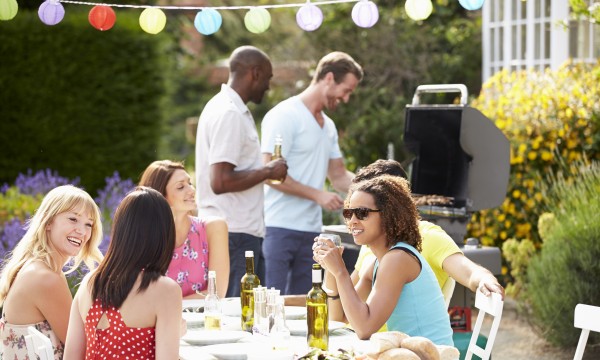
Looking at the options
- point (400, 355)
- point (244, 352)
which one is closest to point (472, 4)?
point (244, 352)

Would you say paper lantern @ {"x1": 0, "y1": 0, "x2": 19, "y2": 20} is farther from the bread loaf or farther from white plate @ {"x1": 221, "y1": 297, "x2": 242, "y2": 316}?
the bread loaf

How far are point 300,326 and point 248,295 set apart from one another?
0.25 m

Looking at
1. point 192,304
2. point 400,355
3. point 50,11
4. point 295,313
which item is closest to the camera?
point 400,355

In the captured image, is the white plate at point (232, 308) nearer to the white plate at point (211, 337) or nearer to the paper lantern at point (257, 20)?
the white plate at point (211, 337)

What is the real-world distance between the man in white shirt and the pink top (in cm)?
61

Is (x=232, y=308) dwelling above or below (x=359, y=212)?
below

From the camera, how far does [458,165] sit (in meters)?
5.52

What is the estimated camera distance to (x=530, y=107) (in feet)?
25.3

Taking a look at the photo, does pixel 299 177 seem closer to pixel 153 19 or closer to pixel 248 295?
pixel 153 19

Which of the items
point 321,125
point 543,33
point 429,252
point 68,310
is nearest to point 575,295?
point 321,125

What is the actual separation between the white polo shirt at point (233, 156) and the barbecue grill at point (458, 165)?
92 cm

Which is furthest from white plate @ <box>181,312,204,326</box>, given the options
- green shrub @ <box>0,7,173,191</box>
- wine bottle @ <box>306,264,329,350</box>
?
green shrub @ <box>0,7,173,191</box>

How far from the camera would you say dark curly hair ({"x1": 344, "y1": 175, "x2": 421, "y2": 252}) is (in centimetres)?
343

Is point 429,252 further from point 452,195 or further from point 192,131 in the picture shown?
point 192,131
